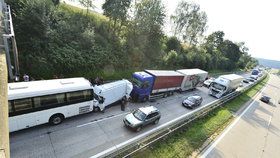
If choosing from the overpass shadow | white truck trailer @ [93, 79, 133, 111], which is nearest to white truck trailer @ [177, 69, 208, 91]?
the overpass shadow

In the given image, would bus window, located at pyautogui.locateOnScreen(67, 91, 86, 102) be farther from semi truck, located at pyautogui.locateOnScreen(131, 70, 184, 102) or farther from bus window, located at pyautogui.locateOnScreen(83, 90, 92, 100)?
semi truck, located at pyautogui.locateOnScreen(131, 70, 184, 102)

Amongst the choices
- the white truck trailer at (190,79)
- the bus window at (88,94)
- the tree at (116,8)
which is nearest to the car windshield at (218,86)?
the white truck trailer at (190,79)

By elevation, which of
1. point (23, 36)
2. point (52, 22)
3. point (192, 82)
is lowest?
point (192, 82)

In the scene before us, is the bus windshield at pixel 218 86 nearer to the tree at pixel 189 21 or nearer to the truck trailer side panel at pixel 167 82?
the truck trailer side panel at pixel 167 82

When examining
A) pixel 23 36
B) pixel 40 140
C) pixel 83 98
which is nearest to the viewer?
pixel 40 140

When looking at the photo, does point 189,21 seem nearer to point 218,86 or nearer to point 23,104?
point 218,86

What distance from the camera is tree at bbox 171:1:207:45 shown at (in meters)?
45.8

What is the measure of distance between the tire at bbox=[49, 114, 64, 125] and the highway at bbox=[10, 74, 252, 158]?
31cm

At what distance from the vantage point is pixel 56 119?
44.8 ft

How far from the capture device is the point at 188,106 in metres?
21.9

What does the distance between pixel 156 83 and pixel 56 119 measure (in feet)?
38.1

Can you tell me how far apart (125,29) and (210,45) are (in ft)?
129

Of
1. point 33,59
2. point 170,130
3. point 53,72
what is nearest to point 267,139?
point 170,130

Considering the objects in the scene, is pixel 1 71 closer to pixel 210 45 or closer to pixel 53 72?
pixel 53 72
